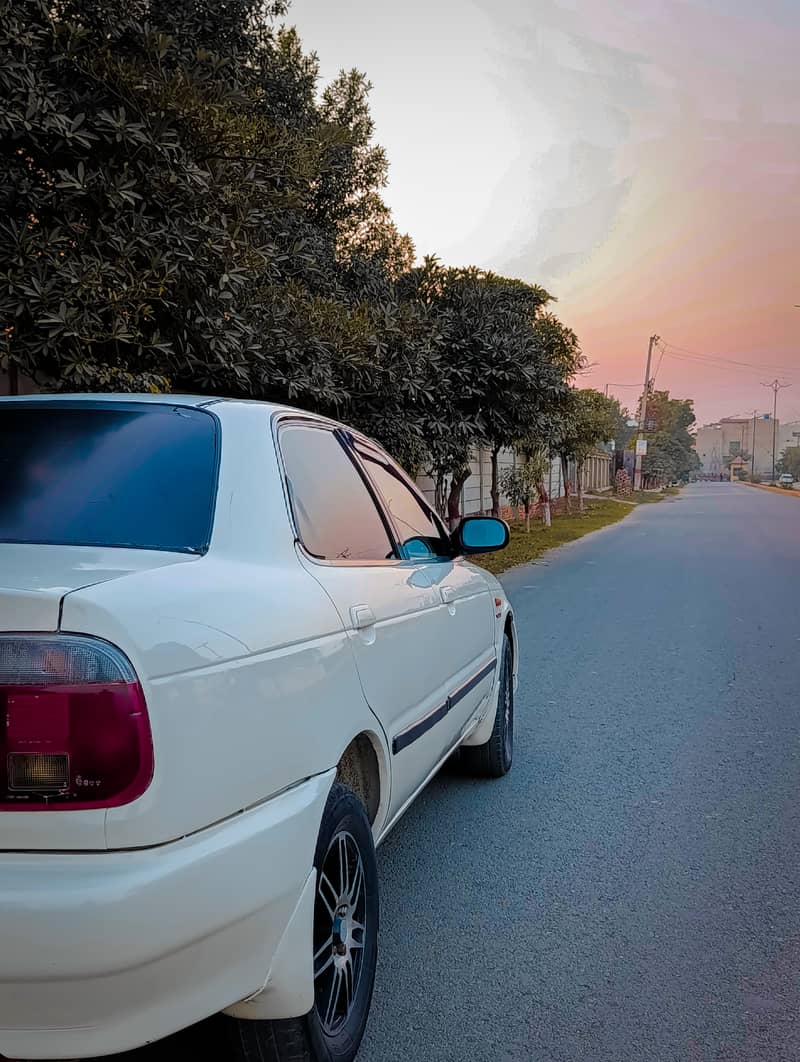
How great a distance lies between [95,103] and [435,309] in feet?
28.5

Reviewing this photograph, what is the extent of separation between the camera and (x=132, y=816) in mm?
1728

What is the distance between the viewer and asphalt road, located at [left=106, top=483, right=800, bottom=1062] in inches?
107

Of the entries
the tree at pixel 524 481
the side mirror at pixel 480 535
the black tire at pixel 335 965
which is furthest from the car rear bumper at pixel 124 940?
the tree at pixel 524 481

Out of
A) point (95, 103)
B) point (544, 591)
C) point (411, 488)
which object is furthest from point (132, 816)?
point (544, 591)

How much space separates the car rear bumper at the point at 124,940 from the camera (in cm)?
165

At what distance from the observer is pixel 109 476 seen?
8.14 ft

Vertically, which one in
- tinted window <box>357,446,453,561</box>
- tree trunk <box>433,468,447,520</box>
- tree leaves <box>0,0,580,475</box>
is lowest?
tree trunk <box>433,468,447,520</box>

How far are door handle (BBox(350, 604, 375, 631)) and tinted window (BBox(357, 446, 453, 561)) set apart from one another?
800mm

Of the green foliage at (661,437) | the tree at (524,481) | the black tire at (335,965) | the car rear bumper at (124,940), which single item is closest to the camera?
the car rear bumper at (124,940)

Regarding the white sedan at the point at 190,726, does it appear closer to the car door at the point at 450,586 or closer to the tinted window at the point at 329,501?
the tinted window at the point at 329,501

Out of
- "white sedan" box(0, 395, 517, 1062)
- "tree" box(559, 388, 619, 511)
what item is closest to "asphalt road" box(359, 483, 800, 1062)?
"white sedan" box(0, 395, 517, 1062)

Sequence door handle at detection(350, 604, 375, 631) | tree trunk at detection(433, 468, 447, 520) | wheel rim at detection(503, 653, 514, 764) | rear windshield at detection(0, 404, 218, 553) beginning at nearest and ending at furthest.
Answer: rear windshield at detection(0, 404, 218, 553), door handle at detection(350, 604, 375, 631), wheel rim at detection(503, 653, 514, 764), tree trunk at detection(433, 468, 447, 520)

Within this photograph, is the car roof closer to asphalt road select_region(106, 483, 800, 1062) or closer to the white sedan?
the white sedan

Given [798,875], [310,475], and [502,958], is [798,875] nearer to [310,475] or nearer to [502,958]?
[502,958]
